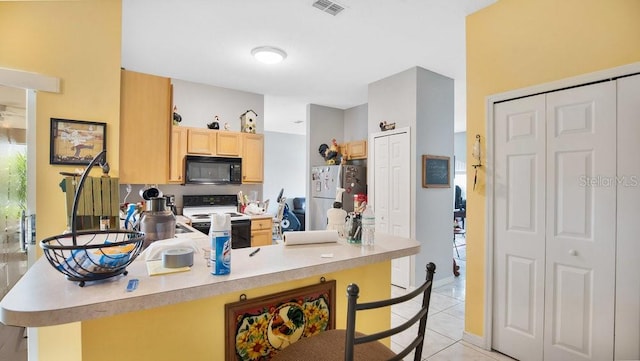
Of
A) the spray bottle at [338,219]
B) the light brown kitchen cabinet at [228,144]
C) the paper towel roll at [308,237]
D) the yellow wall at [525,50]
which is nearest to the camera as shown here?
the paper towel roll at [308,237]

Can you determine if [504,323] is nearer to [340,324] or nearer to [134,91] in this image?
[340,324]

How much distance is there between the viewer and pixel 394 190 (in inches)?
160

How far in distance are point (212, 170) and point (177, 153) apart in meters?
0.50

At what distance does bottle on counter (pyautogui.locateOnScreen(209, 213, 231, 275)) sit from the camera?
105cm

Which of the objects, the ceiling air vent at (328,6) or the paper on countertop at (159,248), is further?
the ceiling air vent at (328,6)

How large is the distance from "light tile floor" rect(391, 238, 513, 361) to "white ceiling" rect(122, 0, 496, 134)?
9.36 feet

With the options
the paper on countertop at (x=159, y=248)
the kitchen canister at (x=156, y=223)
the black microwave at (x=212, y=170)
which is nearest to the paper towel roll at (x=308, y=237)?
the paper on countertop at (x=159, y=248)

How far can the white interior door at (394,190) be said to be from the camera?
3867mm

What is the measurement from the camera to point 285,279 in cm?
111

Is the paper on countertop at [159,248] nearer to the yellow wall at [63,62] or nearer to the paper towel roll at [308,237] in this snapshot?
the paper towel roll at [308,237]

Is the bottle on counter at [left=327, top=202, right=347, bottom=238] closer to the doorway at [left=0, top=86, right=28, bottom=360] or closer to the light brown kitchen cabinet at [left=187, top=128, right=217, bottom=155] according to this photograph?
the doorway at [left=0, top=86, right=28, bottom=360]

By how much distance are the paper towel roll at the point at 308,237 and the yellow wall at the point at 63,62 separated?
163 cm

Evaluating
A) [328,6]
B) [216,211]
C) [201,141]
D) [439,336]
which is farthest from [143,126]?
[439,336]

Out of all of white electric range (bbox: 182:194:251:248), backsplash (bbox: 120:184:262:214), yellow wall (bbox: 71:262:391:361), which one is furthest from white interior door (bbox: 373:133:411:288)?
yellow wall (bbox: 71:262:391:361)
